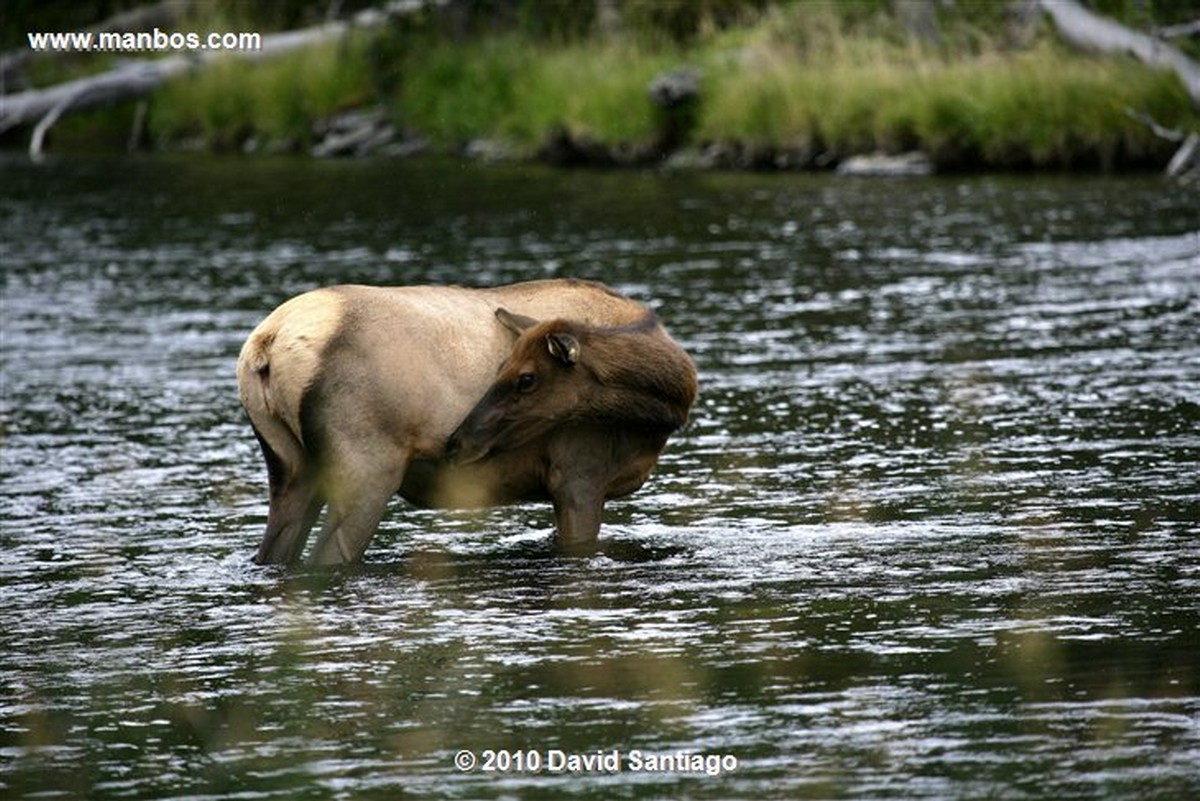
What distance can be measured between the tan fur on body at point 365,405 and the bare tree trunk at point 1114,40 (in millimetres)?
22385

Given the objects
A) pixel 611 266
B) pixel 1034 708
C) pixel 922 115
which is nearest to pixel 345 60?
pixel 922 115

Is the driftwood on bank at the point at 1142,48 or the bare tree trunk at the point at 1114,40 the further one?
the bare tree trunk at the point at 1114,40

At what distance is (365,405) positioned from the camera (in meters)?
10.1

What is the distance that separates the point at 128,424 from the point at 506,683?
792 cm

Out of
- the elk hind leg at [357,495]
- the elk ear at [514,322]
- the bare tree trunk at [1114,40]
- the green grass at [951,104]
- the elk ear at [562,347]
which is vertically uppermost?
the elk ear at [514,322]

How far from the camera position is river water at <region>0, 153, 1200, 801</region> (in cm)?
756

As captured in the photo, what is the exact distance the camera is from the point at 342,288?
34.2 ft

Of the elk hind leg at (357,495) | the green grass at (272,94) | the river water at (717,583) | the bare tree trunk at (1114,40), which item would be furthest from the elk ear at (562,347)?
the green grass at (272,94)

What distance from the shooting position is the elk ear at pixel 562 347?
34.9 ft

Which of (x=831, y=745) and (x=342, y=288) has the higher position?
(x=342, y=288)

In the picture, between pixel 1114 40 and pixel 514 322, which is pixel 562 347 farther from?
pixel 1114 40

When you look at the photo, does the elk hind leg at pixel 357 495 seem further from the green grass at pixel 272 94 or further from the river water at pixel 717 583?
the green grass at pixel 272 94

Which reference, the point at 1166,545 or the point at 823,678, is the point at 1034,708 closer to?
the point at 823,678

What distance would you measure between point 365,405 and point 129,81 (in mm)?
28199
